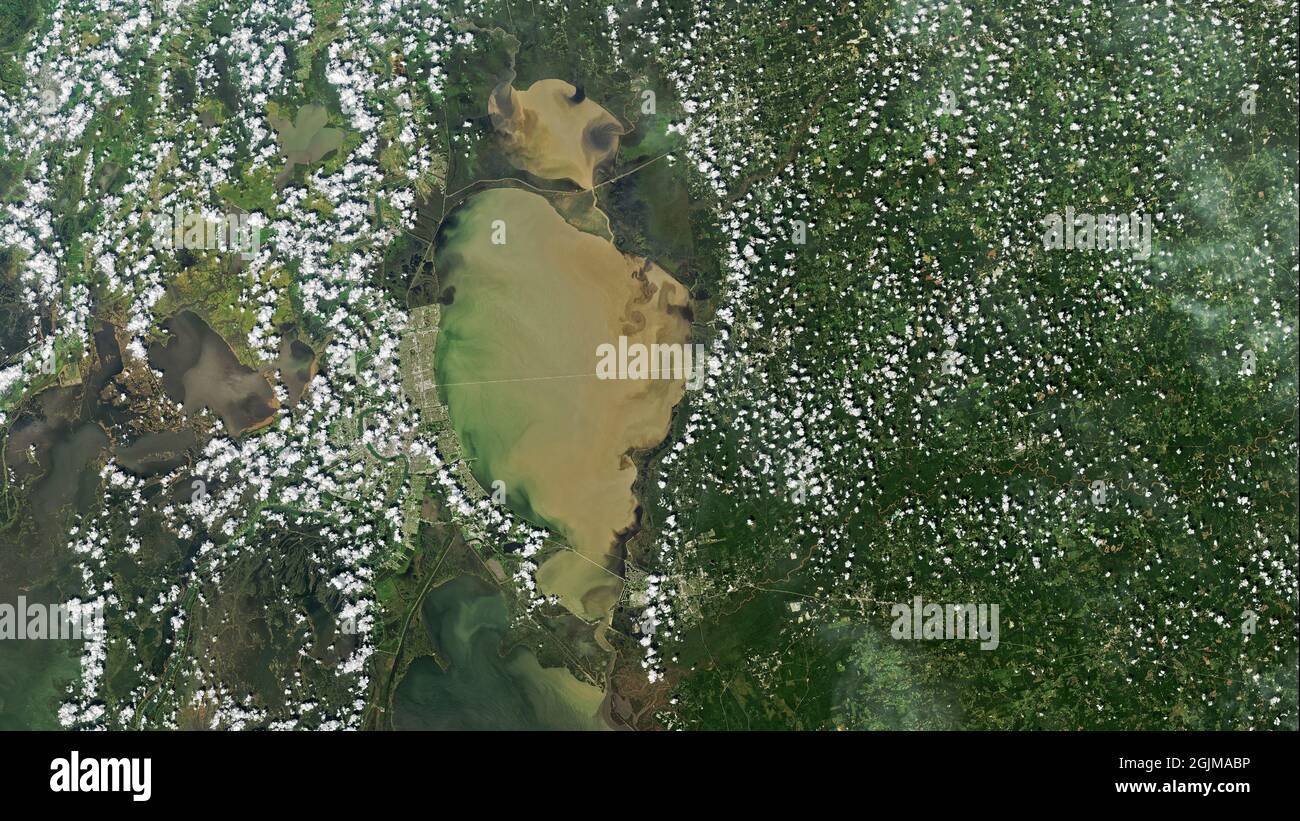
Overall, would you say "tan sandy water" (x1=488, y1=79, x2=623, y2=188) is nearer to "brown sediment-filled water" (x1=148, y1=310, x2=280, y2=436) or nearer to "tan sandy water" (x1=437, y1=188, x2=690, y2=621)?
"tan sandy water" (x1=437, y1=188, x2=690, y2=621)

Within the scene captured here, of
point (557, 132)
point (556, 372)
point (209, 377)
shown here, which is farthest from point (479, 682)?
point (557, 132)

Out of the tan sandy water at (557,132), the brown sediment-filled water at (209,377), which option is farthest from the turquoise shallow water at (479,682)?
the tan sandy water at (557,132)

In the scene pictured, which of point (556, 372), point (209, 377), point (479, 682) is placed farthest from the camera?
point (209, 377)

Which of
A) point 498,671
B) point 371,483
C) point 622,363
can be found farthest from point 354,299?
point 498,671

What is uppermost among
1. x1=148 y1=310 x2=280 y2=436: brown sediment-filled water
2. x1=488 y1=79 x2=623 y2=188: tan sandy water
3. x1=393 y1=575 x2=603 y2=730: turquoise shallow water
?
x1=488 y1=79 x2=623 y2=188: tan sandy water

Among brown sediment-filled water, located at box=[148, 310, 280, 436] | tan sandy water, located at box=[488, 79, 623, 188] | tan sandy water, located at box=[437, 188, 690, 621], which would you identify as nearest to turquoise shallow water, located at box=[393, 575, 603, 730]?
tan sandy water, located at box=[437, 188, 690, 621]

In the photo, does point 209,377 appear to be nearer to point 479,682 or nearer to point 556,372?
point 556,372

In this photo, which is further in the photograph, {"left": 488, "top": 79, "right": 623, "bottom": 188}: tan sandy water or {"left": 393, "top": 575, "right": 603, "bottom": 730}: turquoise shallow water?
{"left": 488, "top": 79, "right": 623, "bottom": 188}: tan sandy water

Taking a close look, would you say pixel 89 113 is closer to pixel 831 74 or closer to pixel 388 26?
pixel 388 26
